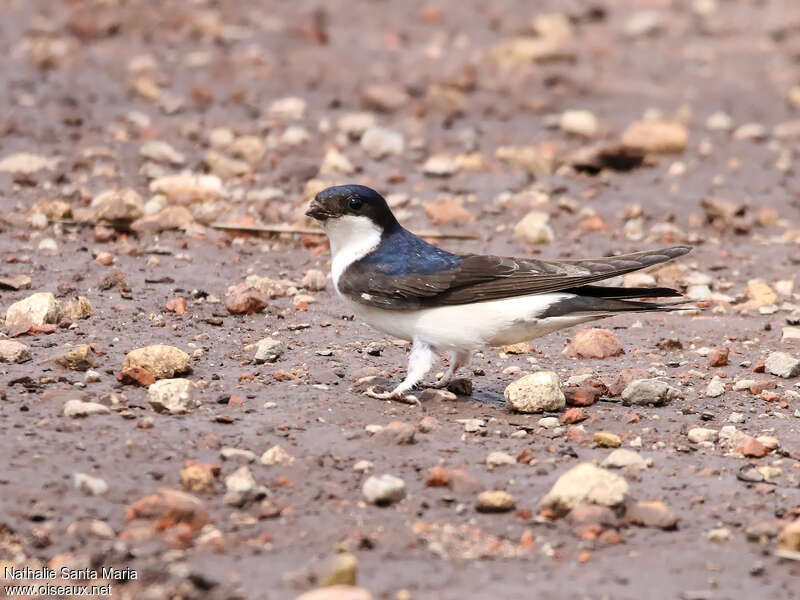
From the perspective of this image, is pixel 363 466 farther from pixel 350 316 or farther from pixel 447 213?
pixel 447 213

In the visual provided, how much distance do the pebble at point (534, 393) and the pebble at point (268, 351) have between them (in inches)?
43.7

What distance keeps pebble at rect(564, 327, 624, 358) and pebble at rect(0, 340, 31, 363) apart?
2529mm

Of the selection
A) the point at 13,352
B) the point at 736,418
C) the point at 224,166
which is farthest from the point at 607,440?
the point at 224,166

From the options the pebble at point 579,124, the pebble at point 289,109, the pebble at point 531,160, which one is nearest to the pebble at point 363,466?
the pebble at point 531,160

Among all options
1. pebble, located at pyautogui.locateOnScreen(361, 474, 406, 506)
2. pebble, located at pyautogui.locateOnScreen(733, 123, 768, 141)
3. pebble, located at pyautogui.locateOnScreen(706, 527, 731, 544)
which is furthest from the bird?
pebble, located at pyautogui.locateOnScreen(733, 123, 768, 141)

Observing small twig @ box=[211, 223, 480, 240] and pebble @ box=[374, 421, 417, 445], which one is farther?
small twig @ box=[211, 223, 480, 240]

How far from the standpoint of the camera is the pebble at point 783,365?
554 cm

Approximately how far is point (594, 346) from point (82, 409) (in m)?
2.55

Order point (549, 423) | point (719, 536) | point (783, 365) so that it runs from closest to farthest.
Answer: point (719, 536)
point (549, 423)
point (783, 365)

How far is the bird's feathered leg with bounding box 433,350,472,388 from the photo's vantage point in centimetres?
533

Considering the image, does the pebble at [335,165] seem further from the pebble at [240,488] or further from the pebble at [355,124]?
the pebble at [240,488]

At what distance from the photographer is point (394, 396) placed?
5039 millimetres

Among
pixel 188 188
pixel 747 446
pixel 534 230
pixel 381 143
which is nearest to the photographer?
pixel 747 446

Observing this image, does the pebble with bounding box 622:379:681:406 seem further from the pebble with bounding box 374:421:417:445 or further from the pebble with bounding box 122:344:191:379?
the pebble with bounding box 122:344:191:379
